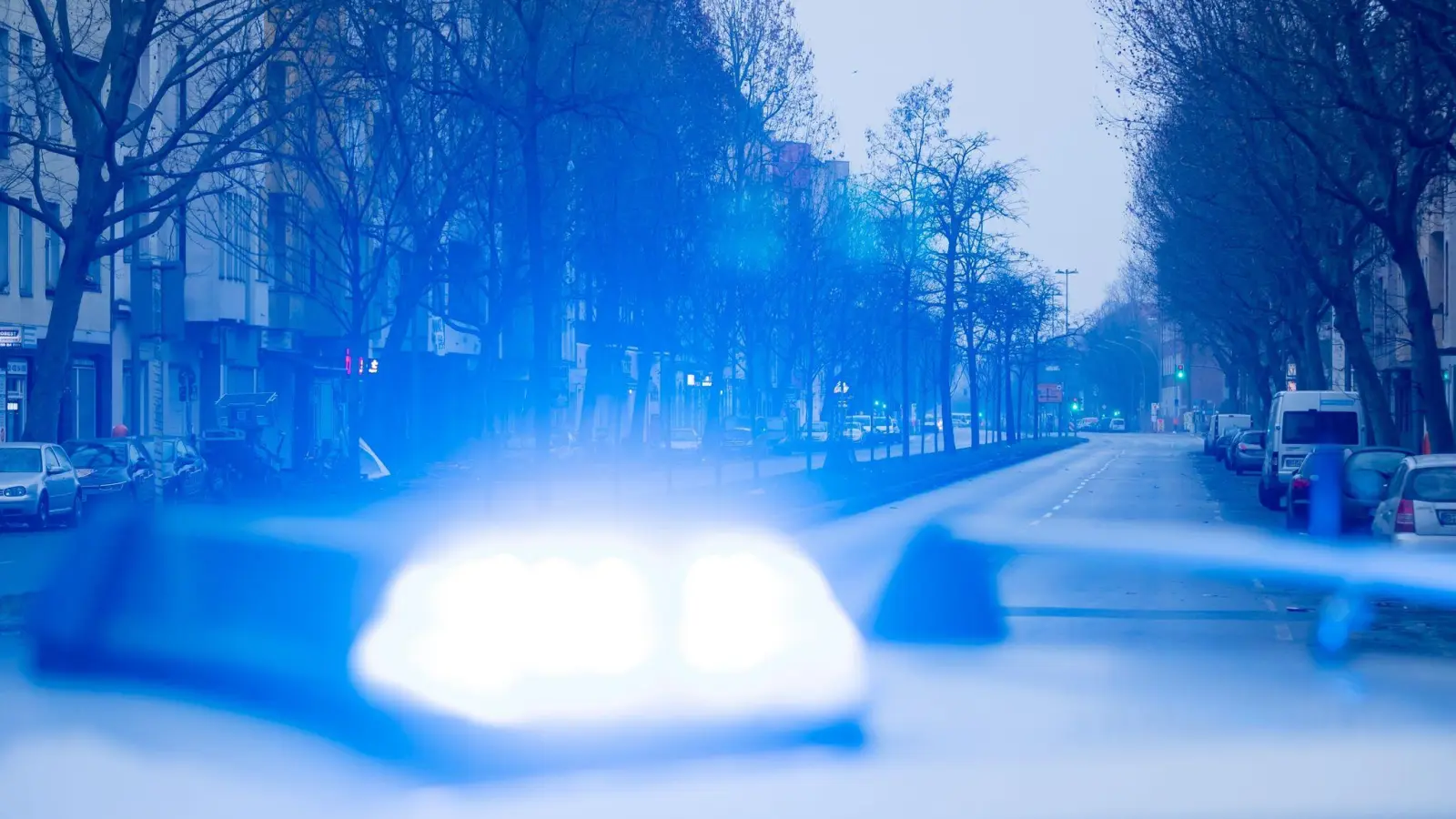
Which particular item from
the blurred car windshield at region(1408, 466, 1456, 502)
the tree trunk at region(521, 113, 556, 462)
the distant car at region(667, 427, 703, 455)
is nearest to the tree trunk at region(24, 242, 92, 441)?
the tree trunk at region(521, 113, 556, 462)

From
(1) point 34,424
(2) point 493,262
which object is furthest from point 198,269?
(1) point 34,424

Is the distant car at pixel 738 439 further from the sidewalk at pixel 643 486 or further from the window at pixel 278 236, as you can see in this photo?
the window at pixel 278 236

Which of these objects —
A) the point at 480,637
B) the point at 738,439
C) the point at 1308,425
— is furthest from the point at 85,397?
the point at 738,439

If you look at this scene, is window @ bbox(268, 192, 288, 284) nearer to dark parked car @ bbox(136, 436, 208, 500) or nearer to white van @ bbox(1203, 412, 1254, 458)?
dark parked car @ bbox(136, 436, 208, 500)

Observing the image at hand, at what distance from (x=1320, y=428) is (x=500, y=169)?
718 inches

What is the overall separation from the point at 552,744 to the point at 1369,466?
20655 millimetres

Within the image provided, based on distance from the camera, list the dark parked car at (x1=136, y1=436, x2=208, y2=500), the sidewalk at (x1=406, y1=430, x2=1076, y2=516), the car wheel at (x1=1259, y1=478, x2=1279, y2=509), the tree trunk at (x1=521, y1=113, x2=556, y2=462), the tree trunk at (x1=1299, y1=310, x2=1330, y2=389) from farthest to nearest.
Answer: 1. the tree trunk at (x1=1299, y1=310, x2=1330, y2=389)
2. the car wheel at (x1=1259, y1=478, x2=1279, y2=509)
3. the dark parked car at (x1=136, y1=436, x2=208, y2=500)
4. the sidewalk at (x1=406, y1=430, x2=1076, y2=516)
5. the tree trunk at (x1=521, y1=113, x2=556, y2=462)

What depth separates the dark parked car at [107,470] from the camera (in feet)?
117

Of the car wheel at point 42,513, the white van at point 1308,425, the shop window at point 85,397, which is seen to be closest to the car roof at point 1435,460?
the white van at point 1308,425

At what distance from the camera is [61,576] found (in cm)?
1387

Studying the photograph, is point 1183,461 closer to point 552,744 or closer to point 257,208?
point 257,208

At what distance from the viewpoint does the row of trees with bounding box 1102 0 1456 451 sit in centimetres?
2791

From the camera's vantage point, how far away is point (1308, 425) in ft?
134

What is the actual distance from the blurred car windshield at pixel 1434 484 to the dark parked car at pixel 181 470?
2547cm
